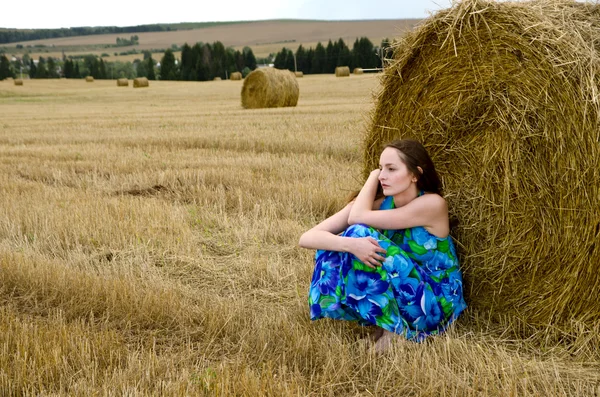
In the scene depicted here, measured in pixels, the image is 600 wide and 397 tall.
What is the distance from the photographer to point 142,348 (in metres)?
3.34

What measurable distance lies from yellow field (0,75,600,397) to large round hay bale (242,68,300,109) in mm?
12702

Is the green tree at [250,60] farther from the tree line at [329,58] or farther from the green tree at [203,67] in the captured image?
the green tree at [203,67]

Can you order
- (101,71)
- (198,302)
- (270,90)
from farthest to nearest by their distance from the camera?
(101,71), (270,90), (198,302)

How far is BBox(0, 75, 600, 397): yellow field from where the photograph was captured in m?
3.07

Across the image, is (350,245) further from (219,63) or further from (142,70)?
(142,70)

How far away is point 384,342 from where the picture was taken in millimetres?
3465

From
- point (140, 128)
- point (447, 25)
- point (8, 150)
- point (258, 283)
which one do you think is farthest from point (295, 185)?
point (140, 128)

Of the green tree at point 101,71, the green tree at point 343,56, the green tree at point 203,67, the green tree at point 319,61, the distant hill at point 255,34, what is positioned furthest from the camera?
the distant hill at point 255,34

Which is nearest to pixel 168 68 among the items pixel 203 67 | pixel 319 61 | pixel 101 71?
pixel 203 67

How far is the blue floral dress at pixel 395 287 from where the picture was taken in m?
3.49

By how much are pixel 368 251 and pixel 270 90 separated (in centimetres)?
1817

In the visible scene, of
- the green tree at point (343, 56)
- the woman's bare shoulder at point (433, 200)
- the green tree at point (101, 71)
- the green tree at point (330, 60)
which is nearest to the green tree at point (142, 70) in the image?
the green tree at point (101, 71)

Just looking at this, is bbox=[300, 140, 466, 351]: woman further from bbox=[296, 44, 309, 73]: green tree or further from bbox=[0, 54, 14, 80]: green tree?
bbox=[0, 54, 14, 80]: green tree

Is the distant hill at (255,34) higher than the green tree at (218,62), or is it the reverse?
the distant hill at (255,34)
